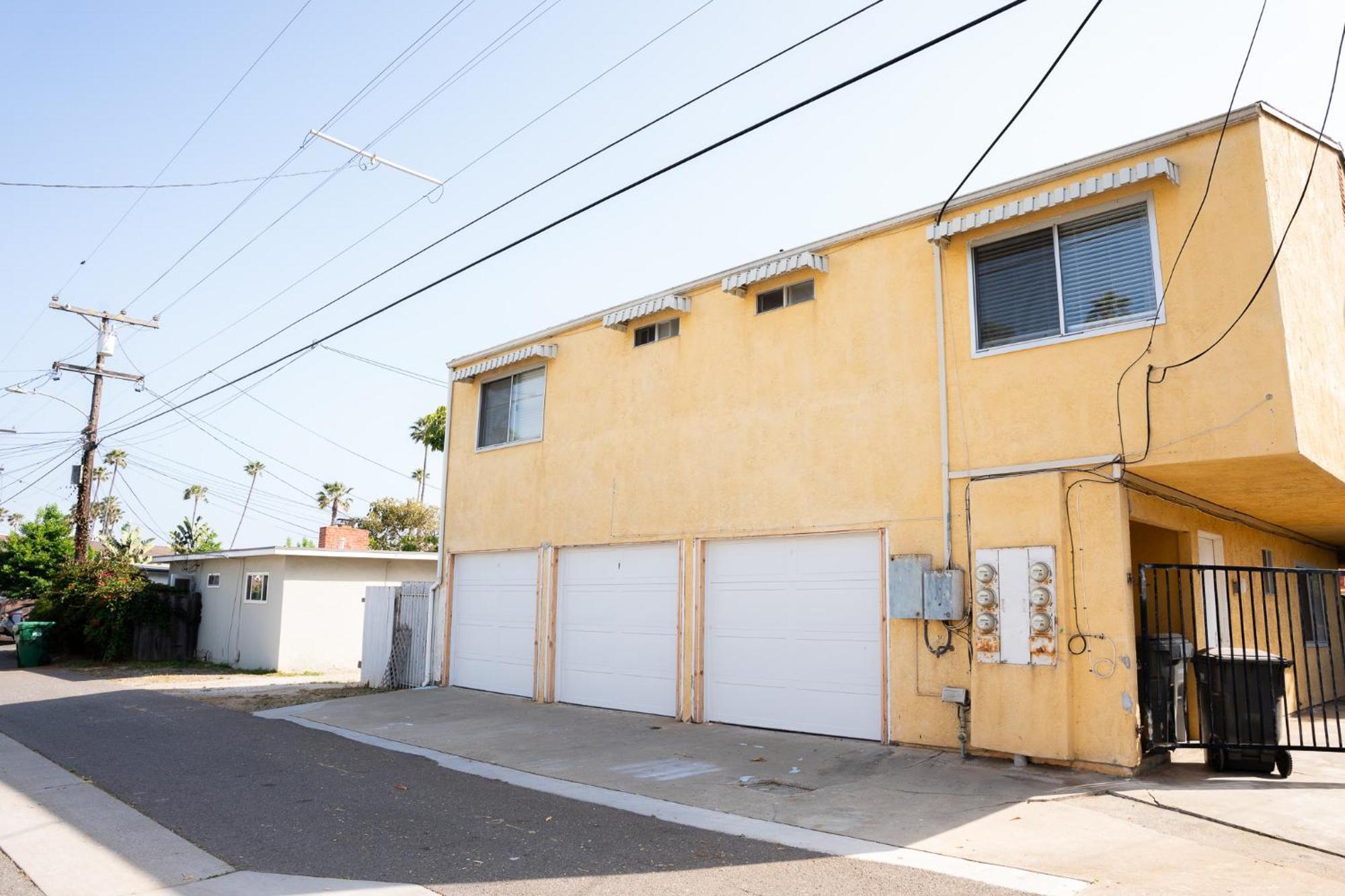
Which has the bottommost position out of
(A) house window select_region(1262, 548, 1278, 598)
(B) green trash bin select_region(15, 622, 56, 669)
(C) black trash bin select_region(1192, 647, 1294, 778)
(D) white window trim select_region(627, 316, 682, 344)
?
(B) green trash bin select_region(15, 622, 56, 669)

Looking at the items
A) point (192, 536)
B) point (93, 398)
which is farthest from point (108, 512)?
point (93, 398)

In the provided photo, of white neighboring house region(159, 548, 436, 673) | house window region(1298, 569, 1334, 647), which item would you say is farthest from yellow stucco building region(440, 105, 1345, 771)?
white neighboring house region(159, 548, 436, 673)

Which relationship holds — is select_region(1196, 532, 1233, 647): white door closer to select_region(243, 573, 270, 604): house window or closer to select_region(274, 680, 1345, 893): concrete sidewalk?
select_region(274, 680, 1345, 893): concrete sidewalk

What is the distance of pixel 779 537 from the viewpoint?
1117 centimetres

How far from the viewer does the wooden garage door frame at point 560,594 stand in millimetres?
11891

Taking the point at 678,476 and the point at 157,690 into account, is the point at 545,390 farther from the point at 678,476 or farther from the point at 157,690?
the point at 157,690

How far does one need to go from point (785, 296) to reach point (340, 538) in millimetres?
17939

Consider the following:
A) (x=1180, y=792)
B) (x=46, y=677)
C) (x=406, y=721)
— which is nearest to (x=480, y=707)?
(x=406, y=721)

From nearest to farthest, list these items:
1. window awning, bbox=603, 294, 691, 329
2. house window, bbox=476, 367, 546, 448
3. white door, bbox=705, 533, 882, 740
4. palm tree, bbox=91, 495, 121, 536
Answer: white door, bbox=705, 533, 882, 740
window awning, bbox=603, 294, 691, 329
house window, bbox=476, 367, 546, 448
palm tree, bbox=91, 495, 121, 536

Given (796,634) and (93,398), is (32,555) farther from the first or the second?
(796,634)

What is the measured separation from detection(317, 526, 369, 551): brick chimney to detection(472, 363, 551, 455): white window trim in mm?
10105

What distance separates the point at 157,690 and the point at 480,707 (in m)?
8.14

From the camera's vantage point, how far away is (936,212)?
9945 mm

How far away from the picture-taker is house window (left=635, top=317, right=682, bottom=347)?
1297 centimetres
